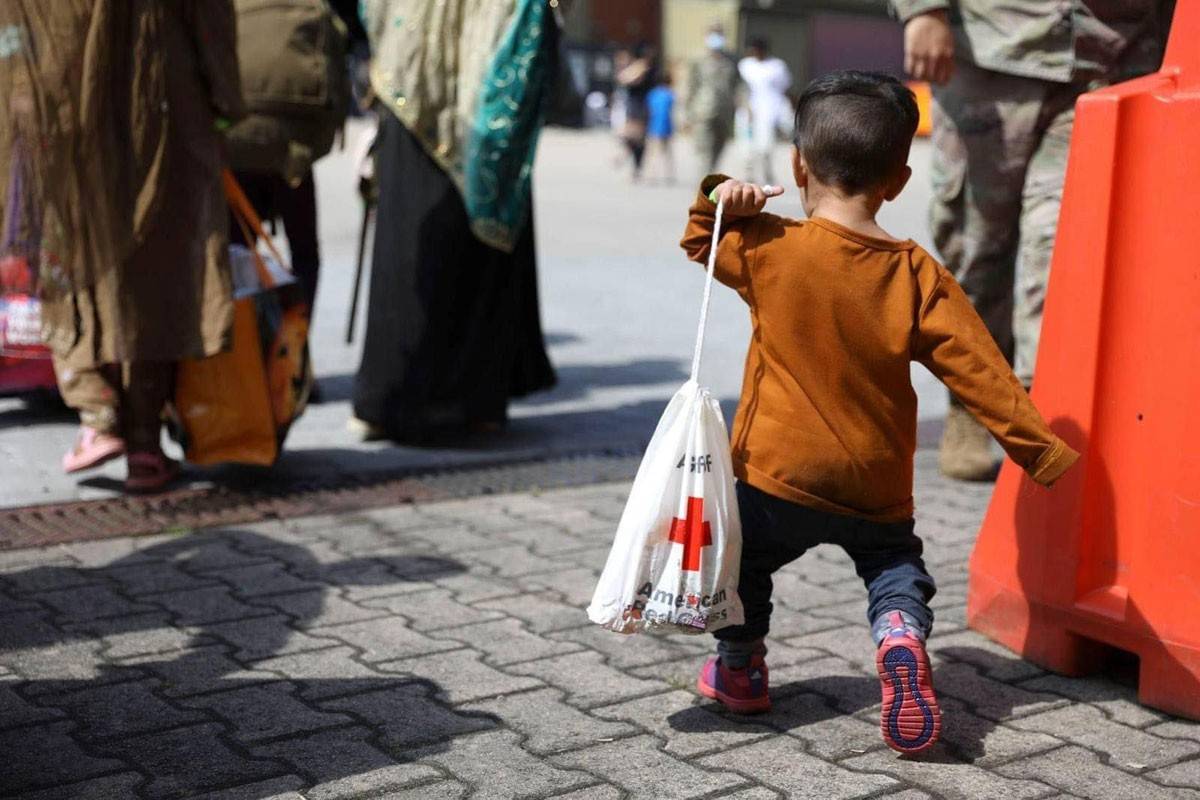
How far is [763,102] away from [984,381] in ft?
55.8

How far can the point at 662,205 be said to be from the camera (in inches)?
689

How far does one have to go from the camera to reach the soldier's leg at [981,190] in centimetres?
482

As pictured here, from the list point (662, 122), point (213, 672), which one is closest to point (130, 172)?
point (213, 672)

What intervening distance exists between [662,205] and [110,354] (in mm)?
13145

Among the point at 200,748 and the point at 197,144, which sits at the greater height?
the point at 197,144

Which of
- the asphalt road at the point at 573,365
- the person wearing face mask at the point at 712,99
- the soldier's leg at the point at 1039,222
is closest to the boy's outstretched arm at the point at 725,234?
the soldier's leg at the point at 1039,222

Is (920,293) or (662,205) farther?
(662,205)

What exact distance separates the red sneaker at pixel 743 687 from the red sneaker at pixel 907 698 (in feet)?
1.01

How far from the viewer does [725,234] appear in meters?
3.10

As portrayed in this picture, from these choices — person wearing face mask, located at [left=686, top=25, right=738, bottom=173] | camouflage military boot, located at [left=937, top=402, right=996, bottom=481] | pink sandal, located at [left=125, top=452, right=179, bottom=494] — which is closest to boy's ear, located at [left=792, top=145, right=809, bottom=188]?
camouflage military boot, located at [left=937, top=402, right=996, bottom=481]

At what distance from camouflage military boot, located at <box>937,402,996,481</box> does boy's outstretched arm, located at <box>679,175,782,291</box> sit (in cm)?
234

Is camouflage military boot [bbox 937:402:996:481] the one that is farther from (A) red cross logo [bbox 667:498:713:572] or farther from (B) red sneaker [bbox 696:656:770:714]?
(A) red cross logo [bbox 667:498:713:572]

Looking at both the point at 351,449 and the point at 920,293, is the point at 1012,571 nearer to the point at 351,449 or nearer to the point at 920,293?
the point at 920,293

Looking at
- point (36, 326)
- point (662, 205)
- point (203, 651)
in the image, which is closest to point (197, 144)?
point (36, 326)
